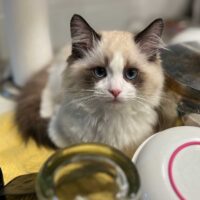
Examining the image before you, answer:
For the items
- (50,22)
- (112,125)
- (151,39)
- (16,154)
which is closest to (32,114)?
(16,154)

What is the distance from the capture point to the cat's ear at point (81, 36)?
0.93 meters

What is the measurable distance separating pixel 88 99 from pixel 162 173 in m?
0.27

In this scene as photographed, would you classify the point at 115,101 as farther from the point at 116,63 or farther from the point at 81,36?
the point at 81,36

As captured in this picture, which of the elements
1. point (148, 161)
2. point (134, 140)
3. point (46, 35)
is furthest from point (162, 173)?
point (46, 35)

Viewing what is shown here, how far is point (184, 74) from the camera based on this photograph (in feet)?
3.36

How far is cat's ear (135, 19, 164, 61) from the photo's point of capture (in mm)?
920

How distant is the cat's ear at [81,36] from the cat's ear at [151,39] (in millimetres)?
113

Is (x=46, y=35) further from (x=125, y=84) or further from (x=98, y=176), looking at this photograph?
(x=98, y=176)

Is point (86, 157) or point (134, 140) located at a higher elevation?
point (86, 157)

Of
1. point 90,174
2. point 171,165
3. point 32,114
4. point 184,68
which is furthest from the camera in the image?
point 32,114

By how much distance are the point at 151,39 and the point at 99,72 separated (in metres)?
0.16

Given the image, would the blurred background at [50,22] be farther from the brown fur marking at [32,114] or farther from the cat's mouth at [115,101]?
the cat's mouth at [115,101]

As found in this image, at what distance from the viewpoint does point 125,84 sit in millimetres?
901

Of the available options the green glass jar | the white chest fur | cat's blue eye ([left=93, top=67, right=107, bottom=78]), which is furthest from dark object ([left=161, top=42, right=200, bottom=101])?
the green glass jar
